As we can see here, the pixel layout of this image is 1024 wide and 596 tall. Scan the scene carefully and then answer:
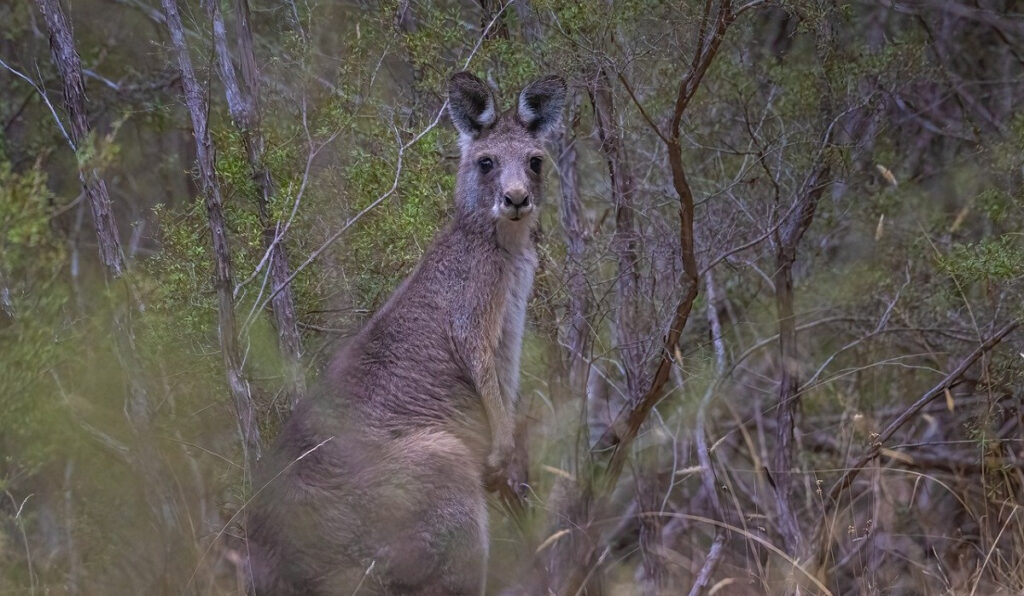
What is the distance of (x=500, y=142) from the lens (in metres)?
6.20

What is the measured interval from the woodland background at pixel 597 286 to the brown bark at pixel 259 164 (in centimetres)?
2

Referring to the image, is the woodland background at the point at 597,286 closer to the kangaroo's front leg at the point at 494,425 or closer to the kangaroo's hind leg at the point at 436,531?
the kangaroo's front leg at the point at 494,425

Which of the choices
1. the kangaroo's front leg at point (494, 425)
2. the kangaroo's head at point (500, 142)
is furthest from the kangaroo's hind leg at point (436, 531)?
the kangaroo's head at point (500, 142)

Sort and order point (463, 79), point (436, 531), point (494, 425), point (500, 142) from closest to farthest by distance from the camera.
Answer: point (436, 531), point (494, 425), point (463, 79), point (500, 142)

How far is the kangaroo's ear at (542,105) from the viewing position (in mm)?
6172

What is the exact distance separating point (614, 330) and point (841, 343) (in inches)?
95.9

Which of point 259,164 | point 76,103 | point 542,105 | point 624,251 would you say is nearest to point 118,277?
point 76,103

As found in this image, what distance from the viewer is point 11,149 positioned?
10.3 meters

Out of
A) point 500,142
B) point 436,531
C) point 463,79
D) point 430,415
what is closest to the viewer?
point 436,531

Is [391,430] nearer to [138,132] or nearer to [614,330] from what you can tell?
[614,330]

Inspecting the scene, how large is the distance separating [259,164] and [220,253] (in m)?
0.91

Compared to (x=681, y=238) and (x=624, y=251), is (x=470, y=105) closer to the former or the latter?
(x=681, y=238)

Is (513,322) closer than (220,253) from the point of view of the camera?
No

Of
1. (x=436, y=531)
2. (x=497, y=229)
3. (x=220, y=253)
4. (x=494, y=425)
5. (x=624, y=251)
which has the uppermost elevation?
(x=220, y=253)
